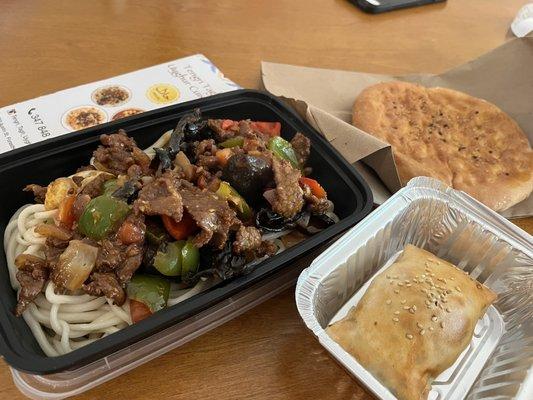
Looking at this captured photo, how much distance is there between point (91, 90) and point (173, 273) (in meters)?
1.18

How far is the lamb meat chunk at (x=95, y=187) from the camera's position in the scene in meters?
1.43

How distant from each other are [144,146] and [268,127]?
0.46 m

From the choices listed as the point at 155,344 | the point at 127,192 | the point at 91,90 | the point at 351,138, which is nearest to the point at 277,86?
the point at 351,138

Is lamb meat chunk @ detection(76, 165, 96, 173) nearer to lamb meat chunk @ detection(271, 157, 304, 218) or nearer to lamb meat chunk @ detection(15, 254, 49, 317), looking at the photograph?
lamb meat chunk @ detection(15, 254, 49, 317)

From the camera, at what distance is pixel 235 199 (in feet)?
4.72

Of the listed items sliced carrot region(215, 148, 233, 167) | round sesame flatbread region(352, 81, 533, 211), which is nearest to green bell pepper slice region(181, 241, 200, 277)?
sliced carrot region(215, 148, 233, 167)

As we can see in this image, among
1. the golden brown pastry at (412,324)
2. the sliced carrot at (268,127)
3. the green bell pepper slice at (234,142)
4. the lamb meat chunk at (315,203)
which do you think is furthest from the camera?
the sliced carrot at (268,127)

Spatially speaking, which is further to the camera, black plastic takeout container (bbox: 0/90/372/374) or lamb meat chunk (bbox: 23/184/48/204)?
lamb meat chunk (bbox: 23/184/48/204)

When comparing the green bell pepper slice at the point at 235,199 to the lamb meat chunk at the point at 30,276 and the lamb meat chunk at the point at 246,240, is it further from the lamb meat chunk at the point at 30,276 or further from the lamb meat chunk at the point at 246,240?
the lamb meat chunk at the point at 30,276

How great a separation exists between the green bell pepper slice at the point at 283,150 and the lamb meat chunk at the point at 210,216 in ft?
1.08

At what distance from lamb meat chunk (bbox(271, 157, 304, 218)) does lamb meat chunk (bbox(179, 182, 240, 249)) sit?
0.50 ft

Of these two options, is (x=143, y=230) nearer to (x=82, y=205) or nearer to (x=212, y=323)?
(x=82, y=205)

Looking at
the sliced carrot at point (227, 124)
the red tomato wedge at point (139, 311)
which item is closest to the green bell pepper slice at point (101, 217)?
the red tomato wedge at point (139, 311)

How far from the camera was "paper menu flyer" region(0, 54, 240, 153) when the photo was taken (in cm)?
186
